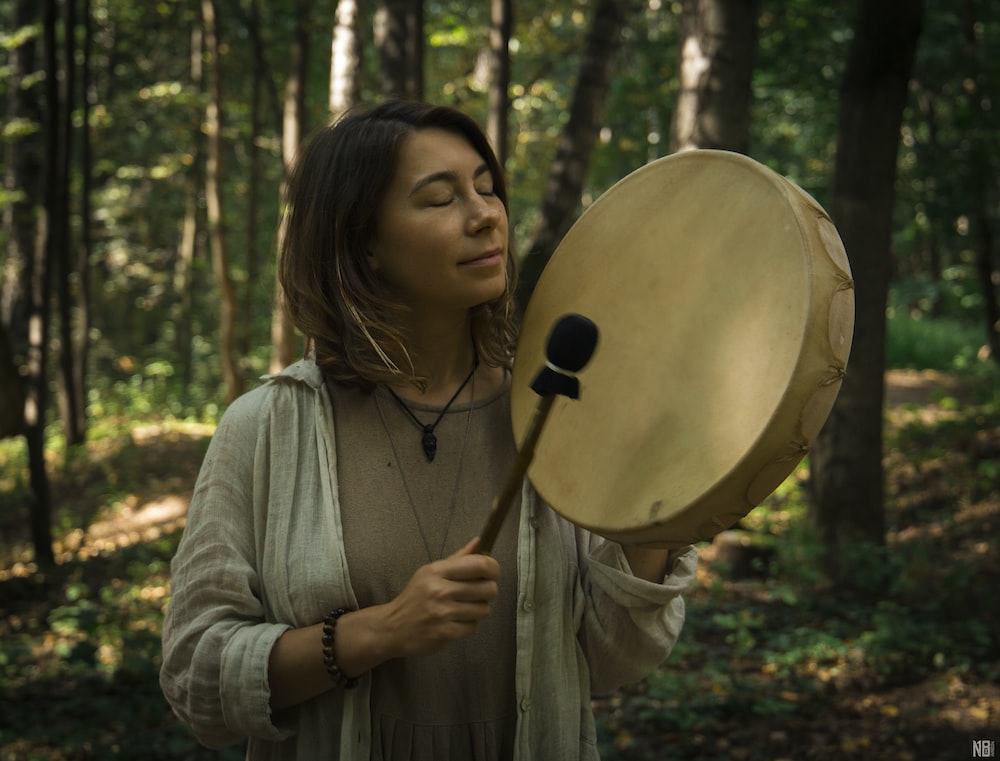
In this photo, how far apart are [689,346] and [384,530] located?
2.03 feet

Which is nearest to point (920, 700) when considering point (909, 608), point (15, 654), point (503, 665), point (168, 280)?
point (909, 608)

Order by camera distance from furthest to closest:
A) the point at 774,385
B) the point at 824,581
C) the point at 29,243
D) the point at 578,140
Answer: the point at 29,243 → the point at 578,140 → the point at 824,581 → the point at 774,385

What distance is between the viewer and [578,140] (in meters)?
7.53

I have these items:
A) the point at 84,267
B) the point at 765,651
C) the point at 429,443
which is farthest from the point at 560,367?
the point at 84,267

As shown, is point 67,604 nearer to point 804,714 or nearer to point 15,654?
point 15,654

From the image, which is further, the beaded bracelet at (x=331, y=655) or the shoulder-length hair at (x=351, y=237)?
the shoulder-length hair at (x=351, y=237)

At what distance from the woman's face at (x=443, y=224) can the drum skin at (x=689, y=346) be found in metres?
0.12

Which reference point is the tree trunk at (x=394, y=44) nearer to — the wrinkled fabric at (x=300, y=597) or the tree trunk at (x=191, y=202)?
the wrinkled fabric at (x=300, y=597)

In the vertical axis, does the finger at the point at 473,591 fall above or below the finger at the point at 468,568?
below

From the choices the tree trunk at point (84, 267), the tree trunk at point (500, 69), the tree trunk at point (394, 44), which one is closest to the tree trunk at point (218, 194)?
the tree trunk at point (84, 267)

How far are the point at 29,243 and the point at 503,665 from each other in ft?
36.8

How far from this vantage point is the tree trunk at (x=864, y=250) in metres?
5.44

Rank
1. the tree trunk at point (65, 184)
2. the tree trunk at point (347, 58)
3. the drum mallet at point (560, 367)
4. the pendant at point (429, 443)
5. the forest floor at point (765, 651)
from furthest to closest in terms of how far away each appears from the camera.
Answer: the tree trunk at point (65, 184) < the tree trunk at point (347, 58) < the forest floor at point (765, 651) < the pendant at point (429, 443) < the drum mallet at point (560, 367)

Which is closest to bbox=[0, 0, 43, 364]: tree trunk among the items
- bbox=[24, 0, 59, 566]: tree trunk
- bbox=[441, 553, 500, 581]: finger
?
bbox=[24, 0, 59, 566]: tree trunk
